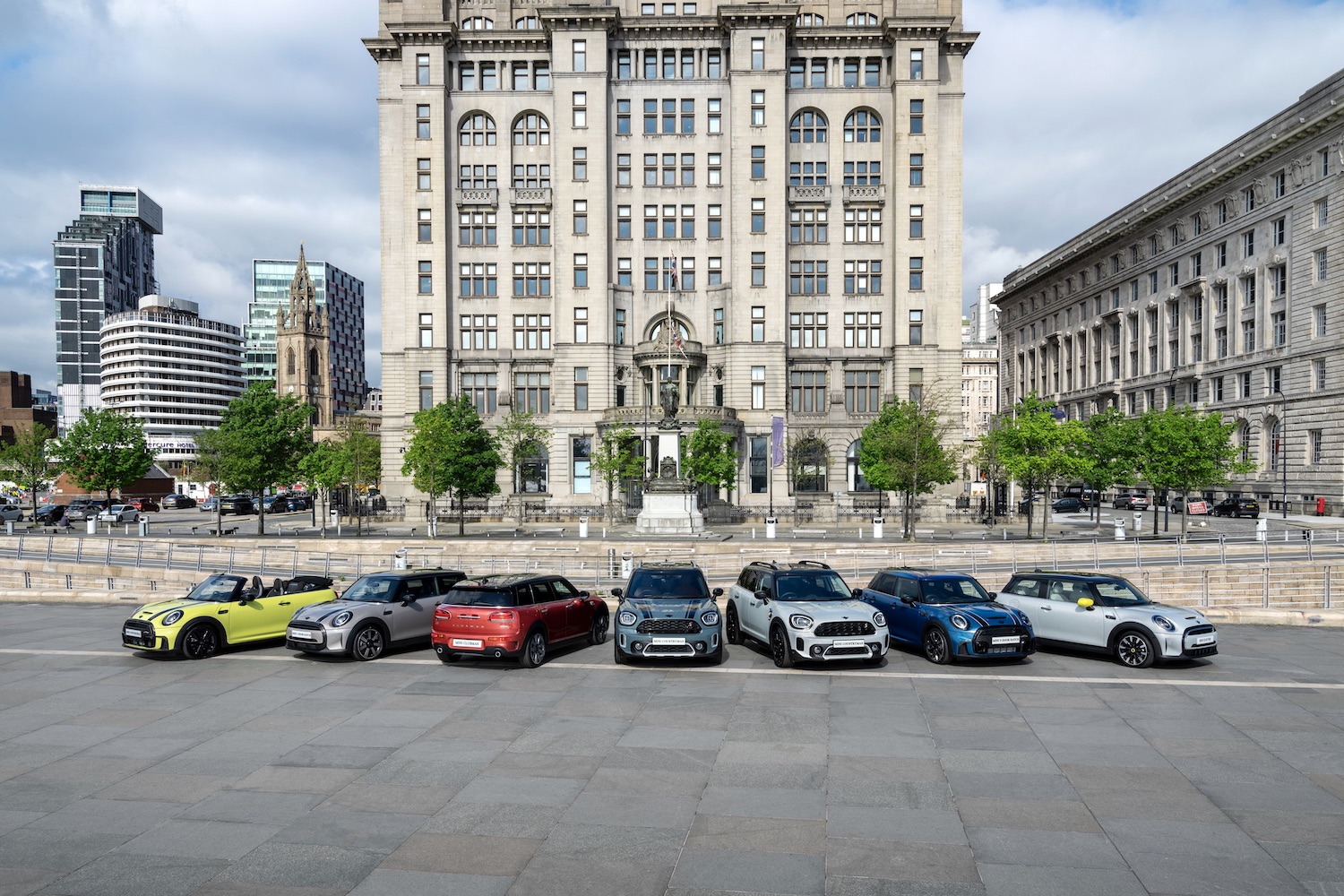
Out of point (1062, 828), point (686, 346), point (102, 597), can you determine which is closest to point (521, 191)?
point (686, 346)

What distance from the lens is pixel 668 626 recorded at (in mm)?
14922

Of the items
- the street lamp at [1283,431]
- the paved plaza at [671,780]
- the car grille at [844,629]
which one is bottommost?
the paved plaza at [671,780]

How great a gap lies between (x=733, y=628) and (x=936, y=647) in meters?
4.29

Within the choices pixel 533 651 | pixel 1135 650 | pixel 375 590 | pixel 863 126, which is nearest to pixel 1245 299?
pixel 863 126

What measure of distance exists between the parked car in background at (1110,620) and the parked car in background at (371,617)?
1207cm

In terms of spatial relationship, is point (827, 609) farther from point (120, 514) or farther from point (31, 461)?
point (31, 461)

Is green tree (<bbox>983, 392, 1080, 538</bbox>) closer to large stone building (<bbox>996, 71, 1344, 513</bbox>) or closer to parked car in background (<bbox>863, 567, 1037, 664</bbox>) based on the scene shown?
parked car in background (<bbox>863, 567, 1037, 664</bbox>)

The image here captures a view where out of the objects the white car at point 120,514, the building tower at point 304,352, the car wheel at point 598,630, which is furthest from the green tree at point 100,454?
the building tower at point 304,352

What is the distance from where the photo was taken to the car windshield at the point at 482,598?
592 inches

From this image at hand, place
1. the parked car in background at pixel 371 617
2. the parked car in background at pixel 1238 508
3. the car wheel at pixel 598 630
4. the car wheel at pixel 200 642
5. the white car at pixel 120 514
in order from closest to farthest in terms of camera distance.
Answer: the parked car in background at pixel 371 617, the car wheel at pixel 200 642, the car wheel at pixel 598 630, the white car at pixel 120 514, the parked car in background at pixel 1238 508

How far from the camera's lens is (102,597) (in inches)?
945

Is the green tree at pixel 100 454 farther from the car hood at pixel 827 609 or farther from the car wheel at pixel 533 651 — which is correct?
the car hood at pixel 827 609

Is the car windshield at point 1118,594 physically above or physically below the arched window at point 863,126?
below

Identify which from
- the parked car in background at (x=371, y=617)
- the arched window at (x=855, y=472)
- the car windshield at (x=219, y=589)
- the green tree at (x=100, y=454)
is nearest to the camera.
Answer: the parked car in background at (x=371, y=617)
